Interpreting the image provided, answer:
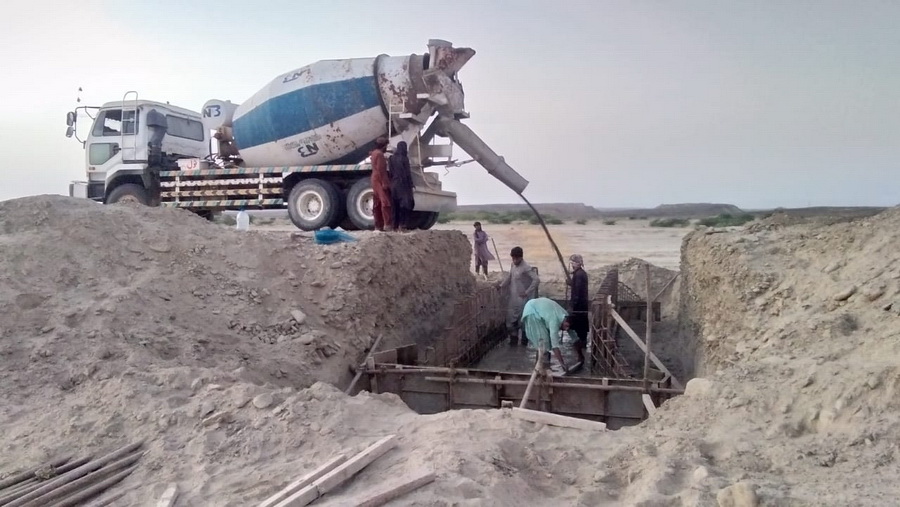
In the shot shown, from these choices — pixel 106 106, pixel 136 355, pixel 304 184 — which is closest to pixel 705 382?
pixel 136 355

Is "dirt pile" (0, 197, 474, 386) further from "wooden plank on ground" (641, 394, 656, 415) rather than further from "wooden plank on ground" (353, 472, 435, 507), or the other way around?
"wooden plank on ground" (641, 394, 656, 415)

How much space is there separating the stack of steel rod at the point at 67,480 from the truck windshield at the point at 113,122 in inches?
386

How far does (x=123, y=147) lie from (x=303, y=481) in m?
10.8

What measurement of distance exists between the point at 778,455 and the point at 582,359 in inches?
206

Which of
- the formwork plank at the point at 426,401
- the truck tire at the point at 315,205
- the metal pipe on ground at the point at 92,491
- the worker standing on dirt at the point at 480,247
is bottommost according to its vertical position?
the formwork plank at the point at 426,401

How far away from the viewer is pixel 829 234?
6223mm

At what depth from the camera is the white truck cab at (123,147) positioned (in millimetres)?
12281

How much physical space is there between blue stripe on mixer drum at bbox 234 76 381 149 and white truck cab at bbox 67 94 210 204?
222 centimetres

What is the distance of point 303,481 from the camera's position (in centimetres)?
363

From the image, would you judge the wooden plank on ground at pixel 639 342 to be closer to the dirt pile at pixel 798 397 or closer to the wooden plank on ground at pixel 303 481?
the dirt pile at pixel 798 397

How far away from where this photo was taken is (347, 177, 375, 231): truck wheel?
10523 millimetres

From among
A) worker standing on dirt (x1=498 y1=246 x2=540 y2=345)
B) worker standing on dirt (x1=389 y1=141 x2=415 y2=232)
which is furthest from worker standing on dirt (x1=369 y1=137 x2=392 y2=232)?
worker standing on dirt (x1=498 y1=246 x2=540 y2=345)

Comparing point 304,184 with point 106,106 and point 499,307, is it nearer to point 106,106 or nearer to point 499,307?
point 499,307

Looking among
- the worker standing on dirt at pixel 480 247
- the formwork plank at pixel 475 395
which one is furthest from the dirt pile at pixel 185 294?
the worker standing on dirt at pixel 480 247
